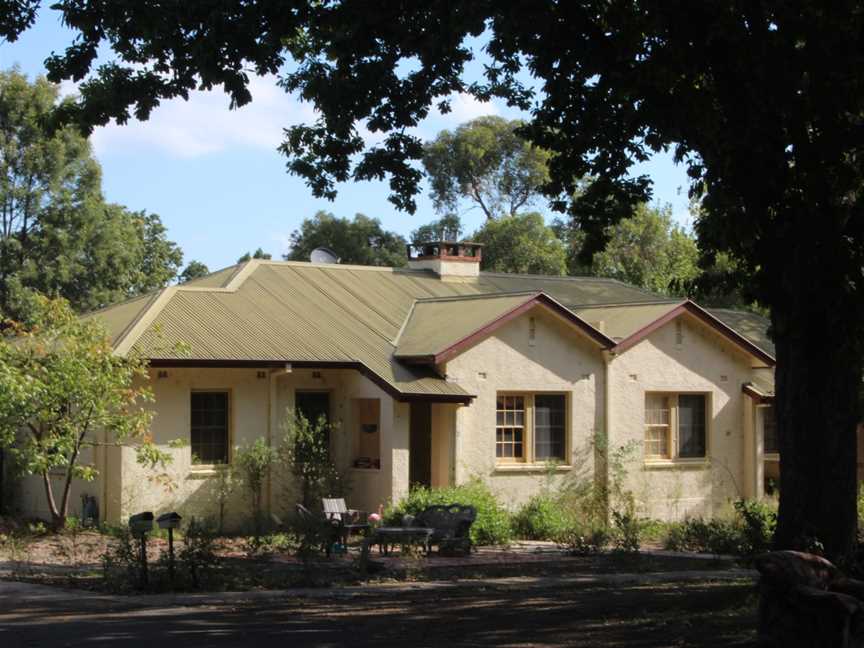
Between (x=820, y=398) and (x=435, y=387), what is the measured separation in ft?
41.0

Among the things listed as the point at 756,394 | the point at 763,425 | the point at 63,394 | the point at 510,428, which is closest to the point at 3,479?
the point at 63,394

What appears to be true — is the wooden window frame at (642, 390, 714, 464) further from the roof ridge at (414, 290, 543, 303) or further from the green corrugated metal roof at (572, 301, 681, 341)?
the roof ridge at (414, 290, 543, 303)

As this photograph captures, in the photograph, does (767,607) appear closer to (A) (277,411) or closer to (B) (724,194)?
(B) (724,194)

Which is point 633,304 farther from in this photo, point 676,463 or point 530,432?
point 530,432

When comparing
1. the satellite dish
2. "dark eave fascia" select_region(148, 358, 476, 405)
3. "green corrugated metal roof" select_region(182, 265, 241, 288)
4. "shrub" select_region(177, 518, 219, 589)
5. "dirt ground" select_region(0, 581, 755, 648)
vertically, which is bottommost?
"dirt ground" select_region(0, 581, 755, 648)

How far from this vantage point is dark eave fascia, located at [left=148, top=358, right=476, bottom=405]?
74.8 ft

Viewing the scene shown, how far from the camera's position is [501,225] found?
5550 cm

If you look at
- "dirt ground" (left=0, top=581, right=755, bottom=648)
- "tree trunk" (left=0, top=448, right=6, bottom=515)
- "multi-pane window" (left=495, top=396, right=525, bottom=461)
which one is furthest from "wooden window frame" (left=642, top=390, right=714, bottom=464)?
"tree trunk" (left=0, top=448, right=6, bottom=515)

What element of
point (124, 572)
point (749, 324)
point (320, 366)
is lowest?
point (124, 572)

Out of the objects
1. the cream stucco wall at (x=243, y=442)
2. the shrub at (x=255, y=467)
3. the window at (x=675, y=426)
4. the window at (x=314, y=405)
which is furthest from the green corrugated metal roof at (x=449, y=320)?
the window at (x=675, y=426)

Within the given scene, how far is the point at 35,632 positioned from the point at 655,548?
12992 mm

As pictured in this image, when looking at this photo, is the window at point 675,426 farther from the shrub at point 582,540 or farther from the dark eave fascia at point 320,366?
the dark eave fascia at point 320,366

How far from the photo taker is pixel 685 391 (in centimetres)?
2788

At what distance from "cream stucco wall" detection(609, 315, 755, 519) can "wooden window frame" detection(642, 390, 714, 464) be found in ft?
0.16
